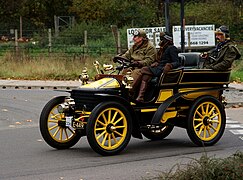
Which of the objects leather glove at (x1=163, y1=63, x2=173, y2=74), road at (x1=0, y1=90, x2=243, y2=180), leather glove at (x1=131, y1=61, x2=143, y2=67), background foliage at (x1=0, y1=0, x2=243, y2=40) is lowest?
road at (x1=0, y1=90, x2=243, y2=180)

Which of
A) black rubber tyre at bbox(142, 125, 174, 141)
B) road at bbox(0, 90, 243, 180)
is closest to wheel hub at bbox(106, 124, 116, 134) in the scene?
road at bbox(0, 90, 243, 180)

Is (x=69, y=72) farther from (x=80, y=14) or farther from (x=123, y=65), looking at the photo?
(x=80, y=14)

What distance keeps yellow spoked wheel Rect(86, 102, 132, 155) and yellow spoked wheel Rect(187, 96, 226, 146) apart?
4.00 ft

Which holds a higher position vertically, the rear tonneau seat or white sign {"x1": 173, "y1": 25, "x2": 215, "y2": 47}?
white sign {"x1": 173, "y1": 25, "x2": 215, "y2": 47}

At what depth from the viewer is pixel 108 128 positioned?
36.6 ft

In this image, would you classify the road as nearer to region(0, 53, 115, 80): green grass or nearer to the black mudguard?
the black mudguard

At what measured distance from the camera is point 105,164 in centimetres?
1055

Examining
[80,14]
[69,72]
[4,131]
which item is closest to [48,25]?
[80,14]

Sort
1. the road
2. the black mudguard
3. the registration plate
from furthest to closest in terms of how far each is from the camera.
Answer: the black mudguard
the registration plate
the road

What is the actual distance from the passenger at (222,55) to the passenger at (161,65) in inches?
33.1

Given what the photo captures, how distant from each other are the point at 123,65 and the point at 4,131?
3.37 m

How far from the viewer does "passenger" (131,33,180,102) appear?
11852 mm

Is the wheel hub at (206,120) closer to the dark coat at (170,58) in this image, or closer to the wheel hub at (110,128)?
the dark coat at (170,58)

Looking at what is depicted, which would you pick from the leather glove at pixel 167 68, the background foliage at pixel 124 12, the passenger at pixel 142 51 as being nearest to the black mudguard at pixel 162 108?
the leather glove at pixel 167 68
